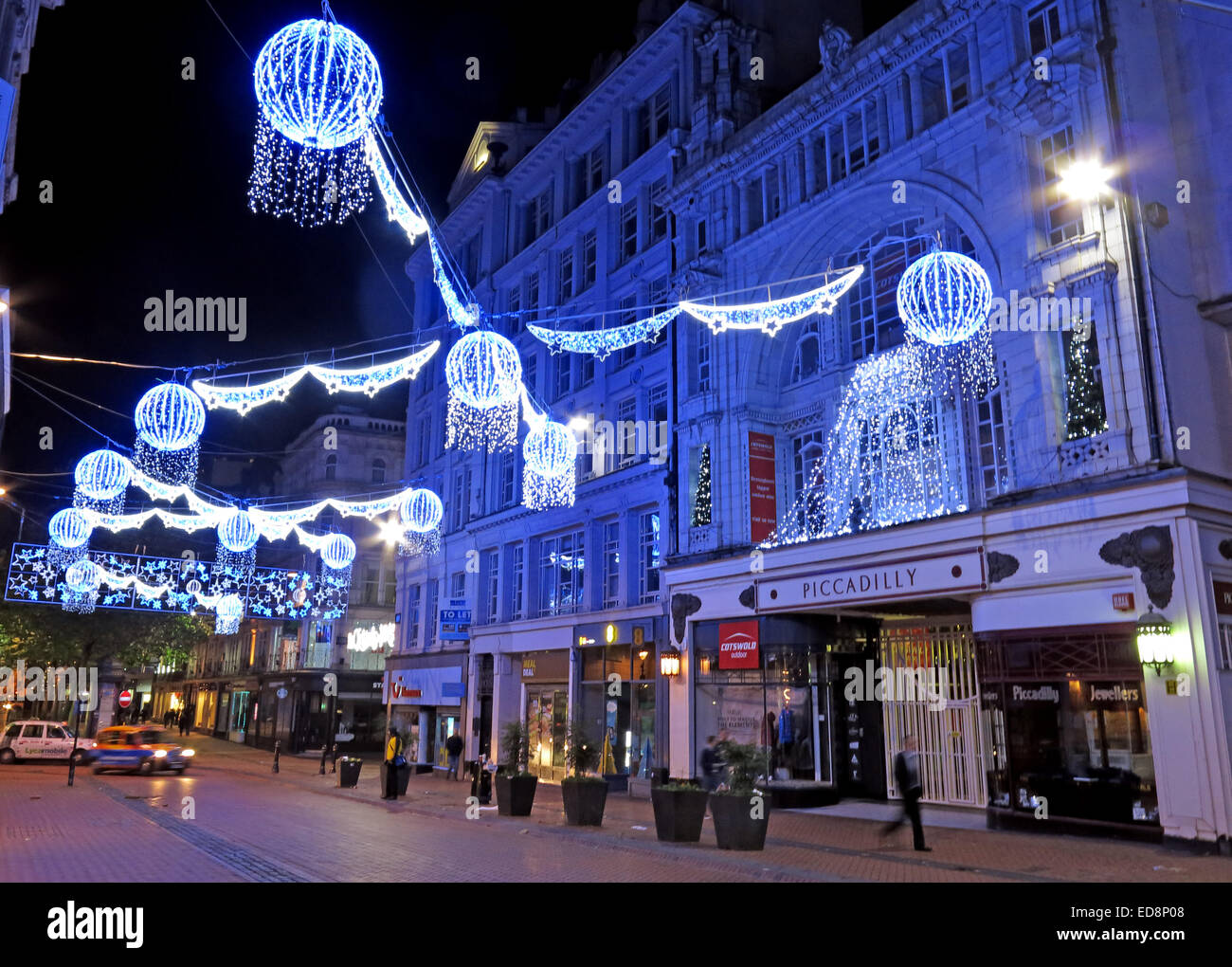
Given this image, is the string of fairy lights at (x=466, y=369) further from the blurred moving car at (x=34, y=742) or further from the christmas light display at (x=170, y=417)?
the blurred moving car at (x=34, y=742)

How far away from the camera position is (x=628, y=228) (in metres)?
31.1

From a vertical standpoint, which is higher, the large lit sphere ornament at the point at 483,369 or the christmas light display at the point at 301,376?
the christmas light display at the point at 301,376

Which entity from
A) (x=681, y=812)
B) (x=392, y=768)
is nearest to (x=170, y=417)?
(x=681, y=812)

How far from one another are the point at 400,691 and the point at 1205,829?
32.3 meters

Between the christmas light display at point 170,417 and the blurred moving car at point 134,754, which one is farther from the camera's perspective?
the blurred moving car at point 134,754

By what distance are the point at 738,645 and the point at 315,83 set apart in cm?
1656

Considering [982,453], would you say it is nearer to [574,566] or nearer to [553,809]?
[553,809]

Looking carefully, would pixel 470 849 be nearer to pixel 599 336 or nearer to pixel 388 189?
pixel 388 189

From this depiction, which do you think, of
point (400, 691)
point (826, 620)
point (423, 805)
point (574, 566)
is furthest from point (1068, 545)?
point (400, 691)

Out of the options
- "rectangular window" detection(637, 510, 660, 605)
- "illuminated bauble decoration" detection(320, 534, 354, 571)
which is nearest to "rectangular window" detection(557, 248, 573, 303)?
"rectangular window" detection(637, 510, 660, 605)

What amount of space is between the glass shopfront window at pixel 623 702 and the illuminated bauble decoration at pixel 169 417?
1455cm

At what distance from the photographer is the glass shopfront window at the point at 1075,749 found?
14703 mm

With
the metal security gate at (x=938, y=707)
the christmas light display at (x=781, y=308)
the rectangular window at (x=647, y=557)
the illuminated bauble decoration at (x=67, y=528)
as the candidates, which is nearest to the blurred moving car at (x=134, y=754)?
the illuminated bauble decoration at (x=67, y=528)

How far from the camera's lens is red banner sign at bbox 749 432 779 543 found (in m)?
22.7
